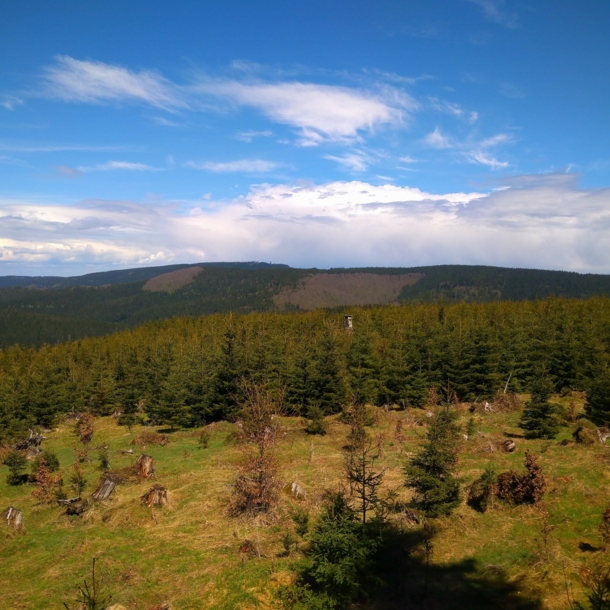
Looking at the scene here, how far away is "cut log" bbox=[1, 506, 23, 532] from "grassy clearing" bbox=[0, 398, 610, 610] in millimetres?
484

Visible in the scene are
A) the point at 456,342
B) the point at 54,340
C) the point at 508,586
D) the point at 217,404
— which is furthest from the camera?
the point at 54,340

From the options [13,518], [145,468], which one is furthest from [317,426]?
[13,518]

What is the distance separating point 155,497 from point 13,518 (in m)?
5.98

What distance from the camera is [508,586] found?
11.9m

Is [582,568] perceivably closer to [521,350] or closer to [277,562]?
[277,562]

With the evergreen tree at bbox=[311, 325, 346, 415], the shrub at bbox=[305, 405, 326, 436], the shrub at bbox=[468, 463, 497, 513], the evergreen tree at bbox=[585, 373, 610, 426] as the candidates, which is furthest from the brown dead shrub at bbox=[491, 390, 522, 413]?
the shrub at bbox=[468, 463, 497, 513]

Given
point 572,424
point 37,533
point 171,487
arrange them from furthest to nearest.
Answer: point 572,424 < point 171,487 < point 37,533

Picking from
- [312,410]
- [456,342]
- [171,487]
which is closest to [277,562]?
[171,487]

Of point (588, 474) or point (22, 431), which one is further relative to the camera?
point (22, 431)

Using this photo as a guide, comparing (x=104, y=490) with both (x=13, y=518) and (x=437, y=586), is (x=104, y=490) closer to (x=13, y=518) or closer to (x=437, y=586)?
(x=13, y=518)

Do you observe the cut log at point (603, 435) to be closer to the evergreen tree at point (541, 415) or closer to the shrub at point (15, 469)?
the evergreen tree at point (541, 415)

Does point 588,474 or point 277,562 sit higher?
point 588,474

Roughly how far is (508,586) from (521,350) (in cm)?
3530

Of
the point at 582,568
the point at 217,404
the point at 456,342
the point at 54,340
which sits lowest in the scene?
the point at 54,340
